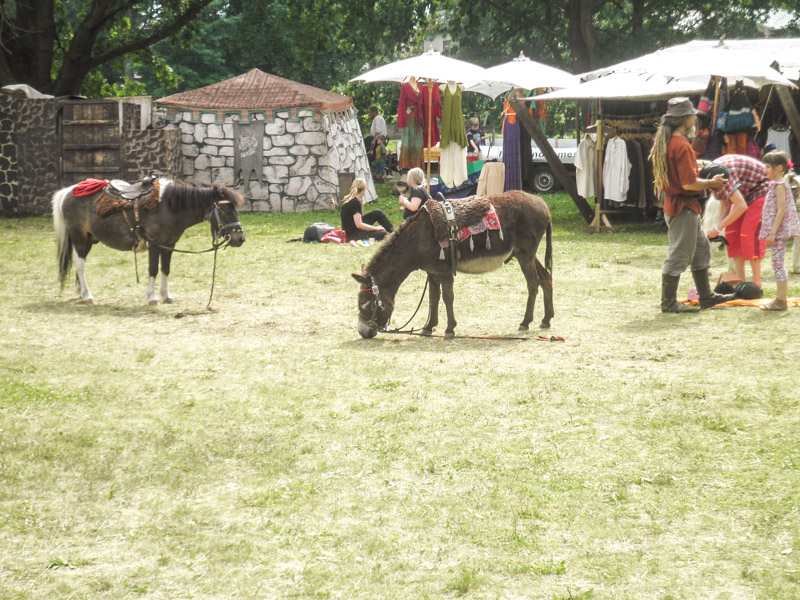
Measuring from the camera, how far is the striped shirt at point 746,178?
9.67m

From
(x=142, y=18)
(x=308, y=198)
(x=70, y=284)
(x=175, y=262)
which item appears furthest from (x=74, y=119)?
(x=142, y=18)

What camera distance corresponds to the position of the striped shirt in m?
9.67

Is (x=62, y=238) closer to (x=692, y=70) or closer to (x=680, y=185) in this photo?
(x=680, y=185)

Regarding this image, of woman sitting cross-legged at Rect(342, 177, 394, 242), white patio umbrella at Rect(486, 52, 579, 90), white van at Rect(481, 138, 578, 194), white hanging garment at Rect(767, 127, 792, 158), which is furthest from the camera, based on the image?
white van at Rect(481, 138, 578, 194)

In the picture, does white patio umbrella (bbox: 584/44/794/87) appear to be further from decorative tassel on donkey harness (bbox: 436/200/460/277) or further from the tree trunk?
the tree trunk

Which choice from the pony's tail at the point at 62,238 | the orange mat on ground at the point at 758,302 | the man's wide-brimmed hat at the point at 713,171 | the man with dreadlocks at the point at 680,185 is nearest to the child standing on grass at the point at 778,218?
the orange mat on ground at the point at 758,302

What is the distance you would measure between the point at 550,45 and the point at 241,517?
98.1ft

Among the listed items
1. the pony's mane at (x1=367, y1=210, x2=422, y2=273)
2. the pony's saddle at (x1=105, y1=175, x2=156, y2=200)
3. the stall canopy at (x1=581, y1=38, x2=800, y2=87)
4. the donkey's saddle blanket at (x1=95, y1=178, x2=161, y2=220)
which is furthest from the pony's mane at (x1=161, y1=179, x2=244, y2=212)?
the stall canopy at (x1=581, y1=38, x2=800, y2=87)

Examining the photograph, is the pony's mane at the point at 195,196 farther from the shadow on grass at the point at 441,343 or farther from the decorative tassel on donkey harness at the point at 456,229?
the decorative tassel on donkey harness at the point at 456,229

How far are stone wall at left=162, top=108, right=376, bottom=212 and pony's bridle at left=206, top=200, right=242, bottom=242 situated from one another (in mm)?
9663

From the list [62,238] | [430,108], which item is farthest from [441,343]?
[430,108]

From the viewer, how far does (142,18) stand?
40.1 m

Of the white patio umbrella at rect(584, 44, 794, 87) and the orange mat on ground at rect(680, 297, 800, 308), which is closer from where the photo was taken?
the orange mat on ground at rect(680, 297, 800, 308)

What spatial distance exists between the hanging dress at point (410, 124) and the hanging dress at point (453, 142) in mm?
509
